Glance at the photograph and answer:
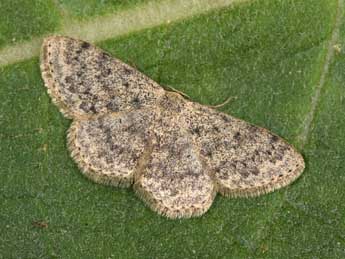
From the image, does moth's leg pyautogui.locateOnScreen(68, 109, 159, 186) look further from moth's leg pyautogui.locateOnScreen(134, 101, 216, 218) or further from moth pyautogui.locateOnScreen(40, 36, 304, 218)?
moth's leg pyautogui.locateOnScreen(134, 101, 216, 218)

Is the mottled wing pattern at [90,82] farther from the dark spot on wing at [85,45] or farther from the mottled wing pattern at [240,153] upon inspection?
the mottled wing pattern at [240,153]

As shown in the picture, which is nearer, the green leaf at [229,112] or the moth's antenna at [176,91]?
the green leaf at [229,112]

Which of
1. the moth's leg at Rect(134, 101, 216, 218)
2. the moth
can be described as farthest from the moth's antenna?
the moth's leg at Rect(134, 101, 216, 218)

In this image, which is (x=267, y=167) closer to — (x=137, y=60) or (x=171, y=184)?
(x=171, y=184)

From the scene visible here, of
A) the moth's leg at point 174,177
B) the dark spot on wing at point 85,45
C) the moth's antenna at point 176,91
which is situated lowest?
the moth's leg at point 174,177

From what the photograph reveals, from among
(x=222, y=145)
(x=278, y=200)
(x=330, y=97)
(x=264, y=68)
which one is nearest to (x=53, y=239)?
(x=222, y=145)

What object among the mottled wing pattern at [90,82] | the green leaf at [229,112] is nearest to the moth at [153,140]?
the mottled wing pattern at [90,82]

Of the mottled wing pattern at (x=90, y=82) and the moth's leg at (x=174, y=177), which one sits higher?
the mottled wing pattern at (x=90, y=82)
